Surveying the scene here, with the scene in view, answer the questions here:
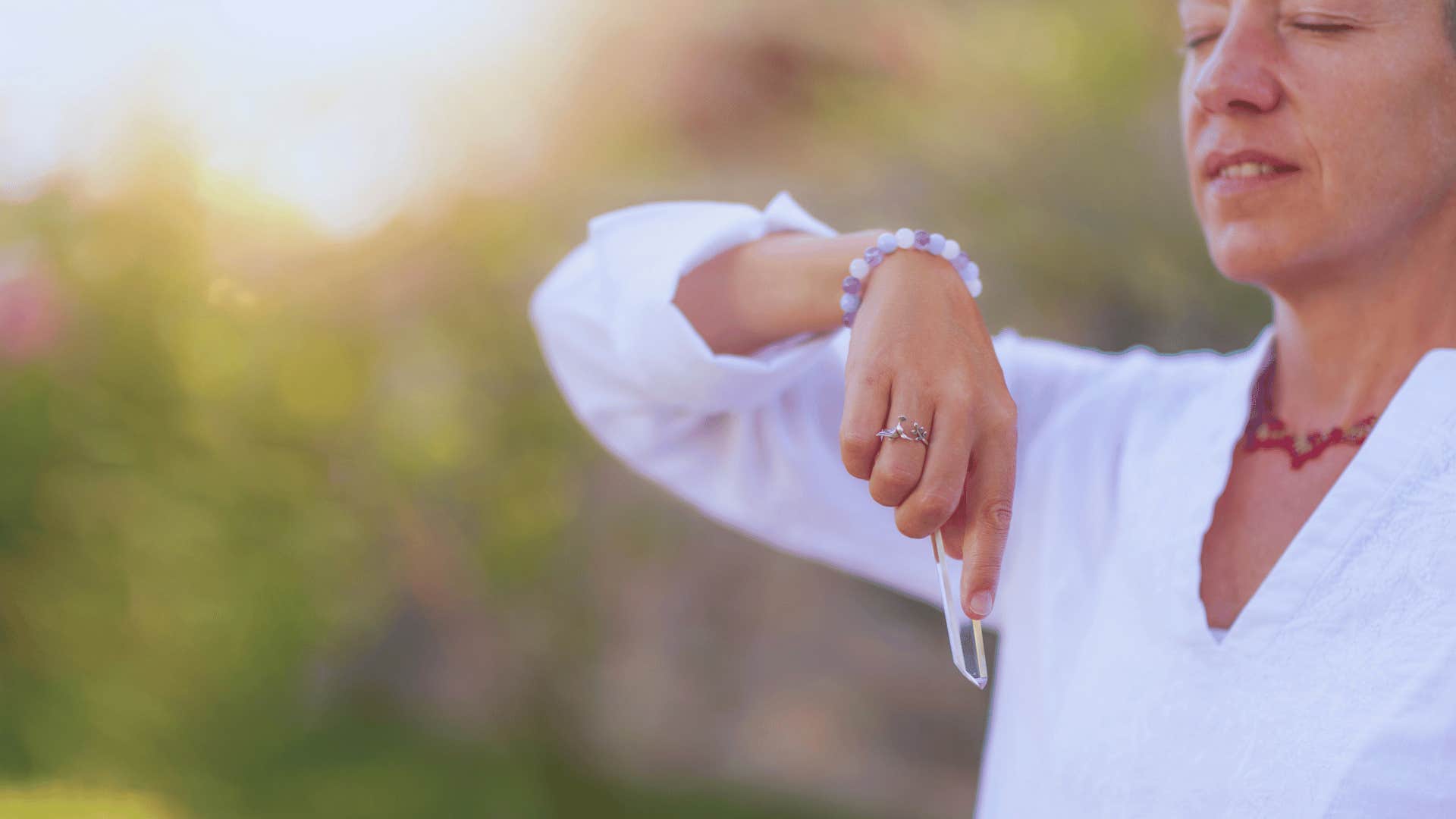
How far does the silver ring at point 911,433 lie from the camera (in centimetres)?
61

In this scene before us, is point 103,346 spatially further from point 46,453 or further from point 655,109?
point 655,109

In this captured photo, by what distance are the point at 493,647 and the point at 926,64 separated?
1.39m

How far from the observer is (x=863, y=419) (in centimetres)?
62

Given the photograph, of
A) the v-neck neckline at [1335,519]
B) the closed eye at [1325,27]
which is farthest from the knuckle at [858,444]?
the closed eye at [1325,27]

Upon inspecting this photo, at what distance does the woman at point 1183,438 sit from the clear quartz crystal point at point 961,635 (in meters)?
0.02

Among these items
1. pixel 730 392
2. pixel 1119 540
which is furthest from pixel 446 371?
pixel 1119 540

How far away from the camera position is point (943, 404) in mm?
620

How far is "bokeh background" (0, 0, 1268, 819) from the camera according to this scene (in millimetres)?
1776

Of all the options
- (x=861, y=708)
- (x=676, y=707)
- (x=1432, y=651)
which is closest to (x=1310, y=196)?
(x=1432, y=651)

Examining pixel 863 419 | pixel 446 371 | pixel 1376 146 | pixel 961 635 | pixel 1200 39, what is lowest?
pixel 961 635

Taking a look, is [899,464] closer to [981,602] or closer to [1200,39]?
[981,602]

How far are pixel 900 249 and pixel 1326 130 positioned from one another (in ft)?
0.91

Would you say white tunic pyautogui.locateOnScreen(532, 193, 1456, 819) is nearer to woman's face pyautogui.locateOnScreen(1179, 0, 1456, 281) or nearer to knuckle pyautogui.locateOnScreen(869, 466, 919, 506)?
woman's face pyautogui.locateOnScreen(1179, 0, 1456, 281)

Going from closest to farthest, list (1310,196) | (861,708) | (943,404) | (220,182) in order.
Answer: (943,404)
(1310,196)
(220,182)
(861,708)
